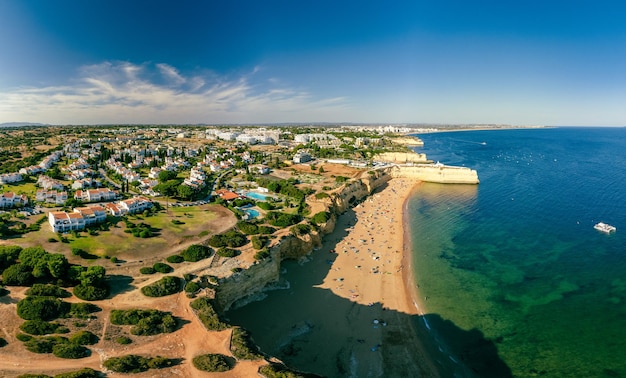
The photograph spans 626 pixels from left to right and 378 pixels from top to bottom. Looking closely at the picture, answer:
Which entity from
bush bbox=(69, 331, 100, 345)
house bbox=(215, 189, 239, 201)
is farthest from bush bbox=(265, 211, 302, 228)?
bush bbox=(69, 331, 100, 345)

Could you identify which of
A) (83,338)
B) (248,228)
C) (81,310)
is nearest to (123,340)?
(83,338)

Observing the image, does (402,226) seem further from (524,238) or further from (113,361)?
(113,361)

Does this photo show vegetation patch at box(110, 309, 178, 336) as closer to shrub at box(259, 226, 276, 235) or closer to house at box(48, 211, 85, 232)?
shrub at box(259, 226, 276, 235)

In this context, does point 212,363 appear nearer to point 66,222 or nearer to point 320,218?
point 320,218

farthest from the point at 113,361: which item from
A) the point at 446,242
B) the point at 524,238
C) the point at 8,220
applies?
the point at 524,238

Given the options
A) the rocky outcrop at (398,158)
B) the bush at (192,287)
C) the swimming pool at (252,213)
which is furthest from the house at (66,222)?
the rocky outcrop at (398,158)

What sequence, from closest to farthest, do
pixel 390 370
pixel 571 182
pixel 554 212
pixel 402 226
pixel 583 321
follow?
pixel 390 370
pixel 583 321
pixel 402 226
pixel 554 212
pixel 571 182
